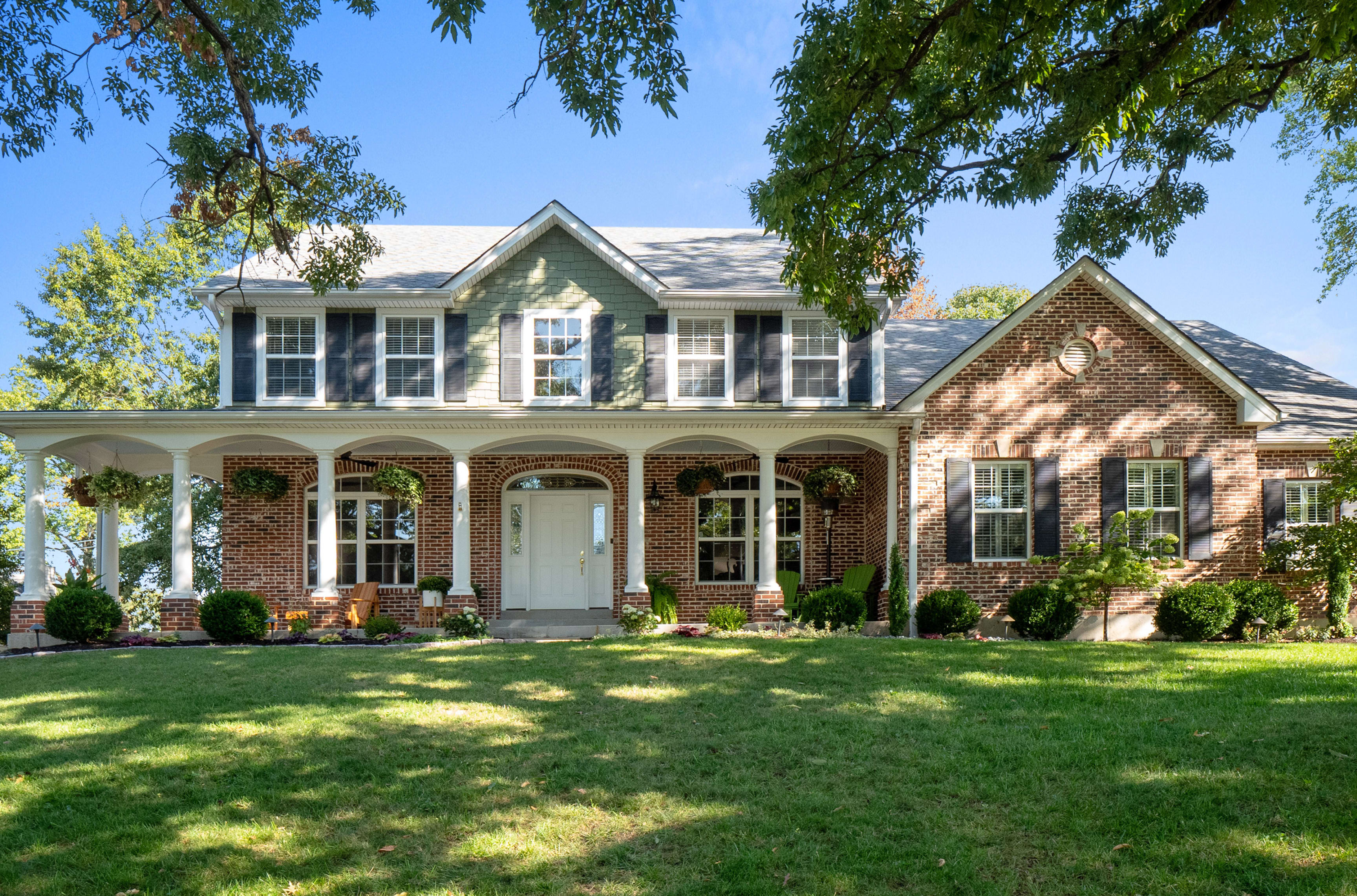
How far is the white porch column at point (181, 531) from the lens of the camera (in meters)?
14.2

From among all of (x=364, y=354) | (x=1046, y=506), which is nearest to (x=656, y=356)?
(x=364, y=354)

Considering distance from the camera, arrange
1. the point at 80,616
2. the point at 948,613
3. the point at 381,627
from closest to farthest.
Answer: the point at 80,616
the point at 948,613
the point at 381,627

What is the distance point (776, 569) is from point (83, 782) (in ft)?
39.2

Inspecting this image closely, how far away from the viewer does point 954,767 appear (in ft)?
20.8

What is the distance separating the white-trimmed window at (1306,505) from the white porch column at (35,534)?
1981cm

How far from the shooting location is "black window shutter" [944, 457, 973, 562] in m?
14.0

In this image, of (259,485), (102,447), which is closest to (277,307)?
(259,485)

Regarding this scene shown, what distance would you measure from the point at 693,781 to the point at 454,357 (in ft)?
34.4

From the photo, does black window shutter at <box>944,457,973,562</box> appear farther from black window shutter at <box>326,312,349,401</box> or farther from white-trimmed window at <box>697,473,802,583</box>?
black window shutter at <box>326,312,349,401</box>

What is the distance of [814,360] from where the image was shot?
15391 millimetres

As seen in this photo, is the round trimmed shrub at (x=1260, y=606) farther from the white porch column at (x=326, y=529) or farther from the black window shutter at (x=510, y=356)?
the white porch column at (x=326, y=529)

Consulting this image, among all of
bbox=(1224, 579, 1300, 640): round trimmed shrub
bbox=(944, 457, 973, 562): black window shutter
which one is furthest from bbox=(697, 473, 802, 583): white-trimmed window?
bbox=(1224, 579, 1300, 640): round trimmed shrub

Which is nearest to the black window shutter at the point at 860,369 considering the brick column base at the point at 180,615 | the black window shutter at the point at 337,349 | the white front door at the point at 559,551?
the white front door at the point at 559,551

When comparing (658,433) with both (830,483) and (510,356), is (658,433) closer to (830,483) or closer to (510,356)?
(510,356)
